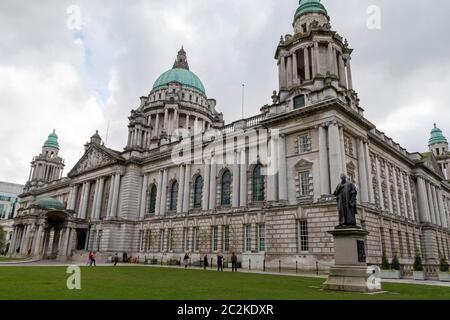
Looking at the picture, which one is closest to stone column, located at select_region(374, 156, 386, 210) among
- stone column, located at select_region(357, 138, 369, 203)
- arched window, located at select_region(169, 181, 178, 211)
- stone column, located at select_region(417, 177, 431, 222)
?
stone column, located at select_region(357, 138, 369, 203)

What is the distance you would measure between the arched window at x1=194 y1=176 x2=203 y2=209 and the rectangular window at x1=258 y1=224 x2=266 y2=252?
10.5 metres

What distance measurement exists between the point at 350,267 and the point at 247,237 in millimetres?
20385

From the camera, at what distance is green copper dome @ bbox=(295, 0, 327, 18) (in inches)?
1510

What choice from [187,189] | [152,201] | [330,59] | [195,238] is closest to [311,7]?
[330,59]

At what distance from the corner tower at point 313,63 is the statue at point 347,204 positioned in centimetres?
1613

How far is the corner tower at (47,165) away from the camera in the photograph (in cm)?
7950

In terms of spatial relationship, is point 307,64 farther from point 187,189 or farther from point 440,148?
point 440,148

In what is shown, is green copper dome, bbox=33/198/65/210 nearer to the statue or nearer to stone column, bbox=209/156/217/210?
stone column, bbox=209/156/217/210

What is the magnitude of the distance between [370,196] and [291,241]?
8.98 metres

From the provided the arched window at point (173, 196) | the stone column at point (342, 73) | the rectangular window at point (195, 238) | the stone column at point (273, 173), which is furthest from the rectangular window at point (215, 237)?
the stone column at point (342, 73)

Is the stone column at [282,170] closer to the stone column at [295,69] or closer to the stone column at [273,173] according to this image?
the stone column at [273,173]

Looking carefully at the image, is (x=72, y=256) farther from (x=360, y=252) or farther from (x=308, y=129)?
(x=360, y=252)
